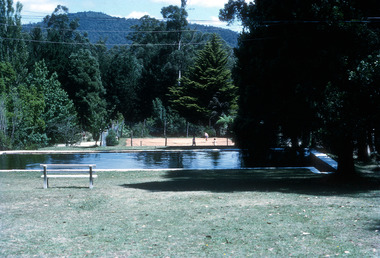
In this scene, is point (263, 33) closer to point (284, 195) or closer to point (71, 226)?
point (284, 195)

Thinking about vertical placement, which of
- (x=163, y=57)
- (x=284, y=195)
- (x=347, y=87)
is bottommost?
(x=284, y=195)

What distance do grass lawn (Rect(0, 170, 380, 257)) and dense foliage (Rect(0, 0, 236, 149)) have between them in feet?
70.2

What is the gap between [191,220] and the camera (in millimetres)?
7863

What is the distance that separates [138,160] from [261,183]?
40.0 feet

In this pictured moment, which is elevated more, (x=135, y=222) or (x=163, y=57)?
(x=163, y=57)

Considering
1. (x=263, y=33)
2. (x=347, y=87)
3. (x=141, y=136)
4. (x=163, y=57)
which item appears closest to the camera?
(x=347, y=87)

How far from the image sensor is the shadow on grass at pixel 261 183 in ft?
39.8

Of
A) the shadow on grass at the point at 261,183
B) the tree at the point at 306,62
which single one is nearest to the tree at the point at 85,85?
the shadow on grass at the point at 261,183

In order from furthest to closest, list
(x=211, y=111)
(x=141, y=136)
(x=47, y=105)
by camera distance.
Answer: (x=211, y=111) → (x=141, y=136) → (x=47, y=105)

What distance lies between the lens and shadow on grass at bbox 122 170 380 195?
39.8 ft

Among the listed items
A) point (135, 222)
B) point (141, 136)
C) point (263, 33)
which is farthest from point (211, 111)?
point (135, 222)

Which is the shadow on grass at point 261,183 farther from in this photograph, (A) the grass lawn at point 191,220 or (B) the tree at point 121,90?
(B) the tree at point 121,90

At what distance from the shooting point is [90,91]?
5209cm

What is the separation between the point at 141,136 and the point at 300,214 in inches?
1531
